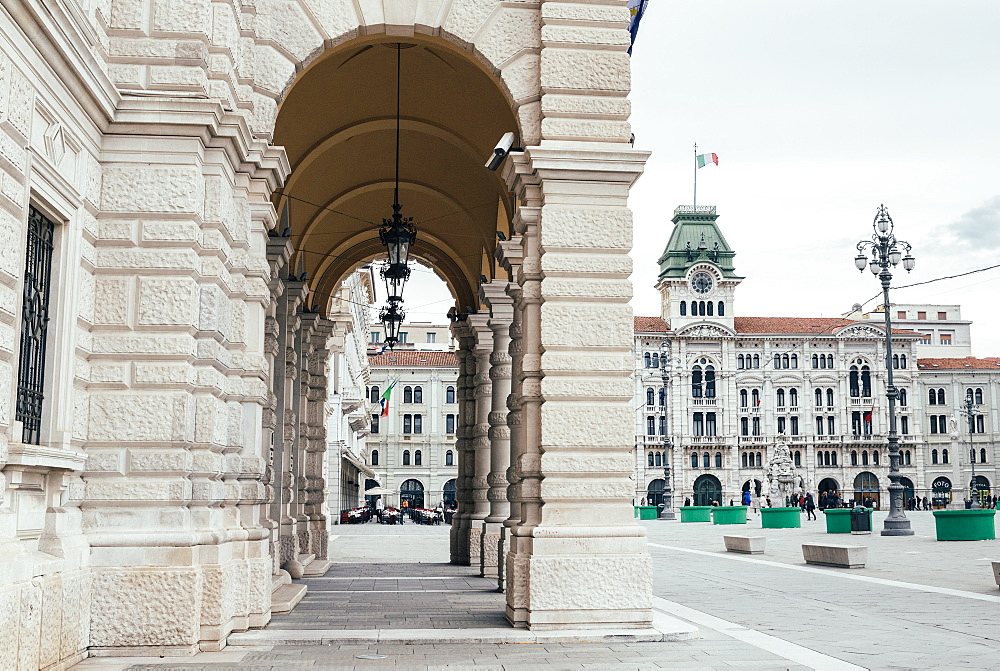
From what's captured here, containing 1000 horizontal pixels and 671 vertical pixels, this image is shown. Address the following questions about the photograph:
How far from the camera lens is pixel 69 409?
8609 mm

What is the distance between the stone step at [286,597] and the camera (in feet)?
40.4

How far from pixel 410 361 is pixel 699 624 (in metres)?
76.5

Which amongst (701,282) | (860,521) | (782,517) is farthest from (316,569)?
(701,282)

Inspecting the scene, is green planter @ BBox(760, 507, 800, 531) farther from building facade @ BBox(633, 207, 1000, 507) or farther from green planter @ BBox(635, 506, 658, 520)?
building facade @ BBox(633, 207, 1000, 507)

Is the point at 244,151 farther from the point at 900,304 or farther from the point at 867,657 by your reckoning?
the point at 900,304

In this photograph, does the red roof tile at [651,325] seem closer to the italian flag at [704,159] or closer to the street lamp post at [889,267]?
the italian flag at [704,159]

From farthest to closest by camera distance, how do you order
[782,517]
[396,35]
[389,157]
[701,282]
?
1. [701,282]
2. [782,517]
3. [389,157]
4. [396,35]

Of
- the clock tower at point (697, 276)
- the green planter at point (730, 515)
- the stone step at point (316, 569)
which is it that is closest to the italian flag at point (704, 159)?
the green planter at point (730, 515)

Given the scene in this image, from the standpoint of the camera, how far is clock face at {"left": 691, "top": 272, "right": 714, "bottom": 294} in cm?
9950

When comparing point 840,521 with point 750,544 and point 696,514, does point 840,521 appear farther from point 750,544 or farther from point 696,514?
point 696,514

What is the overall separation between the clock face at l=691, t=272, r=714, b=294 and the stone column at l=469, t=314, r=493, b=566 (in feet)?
267

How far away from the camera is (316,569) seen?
19.0 meters

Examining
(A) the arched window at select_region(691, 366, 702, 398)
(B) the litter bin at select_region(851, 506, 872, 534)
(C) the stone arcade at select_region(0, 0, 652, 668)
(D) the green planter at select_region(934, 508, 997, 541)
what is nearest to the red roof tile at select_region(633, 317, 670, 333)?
(A) the arched window at select_region(691, 366, 702, 398)

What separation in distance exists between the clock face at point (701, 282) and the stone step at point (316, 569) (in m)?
82.2
